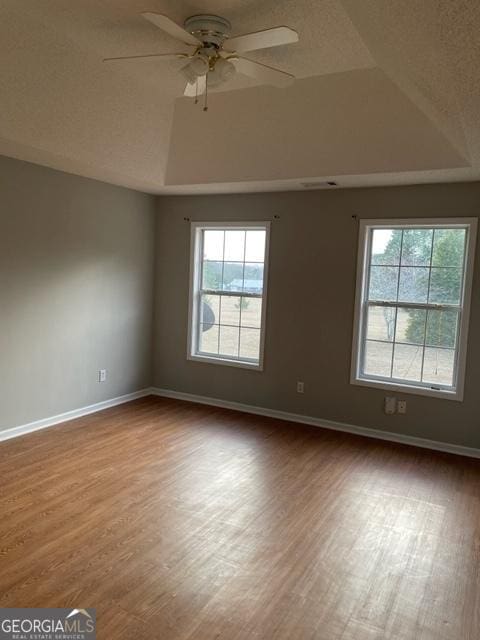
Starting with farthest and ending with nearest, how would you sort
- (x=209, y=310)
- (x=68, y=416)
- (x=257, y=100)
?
(x=209, y=310) → (x=68, y=416) → (x=257, y=100)

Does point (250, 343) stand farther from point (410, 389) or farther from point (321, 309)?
point (410, 389)

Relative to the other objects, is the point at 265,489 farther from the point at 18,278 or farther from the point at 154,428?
the point at 18,278

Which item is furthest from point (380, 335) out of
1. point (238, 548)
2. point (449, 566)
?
point (238, 548)

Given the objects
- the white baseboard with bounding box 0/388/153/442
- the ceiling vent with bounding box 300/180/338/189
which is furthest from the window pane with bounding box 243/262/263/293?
the white baseboard with bounding box 0/388/153/442

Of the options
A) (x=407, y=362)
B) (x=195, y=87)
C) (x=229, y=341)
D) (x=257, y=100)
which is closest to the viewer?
(x=195, y=87)

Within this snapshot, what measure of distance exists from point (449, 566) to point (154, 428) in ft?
9.38

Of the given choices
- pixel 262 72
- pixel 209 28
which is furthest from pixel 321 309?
pixel 209 28

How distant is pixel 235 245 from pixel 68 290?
1.87m

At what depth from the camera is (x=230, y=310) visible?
544 centimetres

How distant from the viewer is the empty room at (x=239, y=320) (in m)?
2.25

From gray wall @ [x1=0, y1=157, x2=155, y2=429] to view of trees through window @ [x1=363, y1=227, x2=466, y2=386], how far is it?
2.65m

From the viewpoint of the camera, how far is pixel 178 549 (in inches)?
103

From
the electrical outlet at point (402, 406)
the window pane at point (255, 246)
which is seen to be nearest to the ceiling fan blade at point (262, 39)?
the window pane at point (255, 246)

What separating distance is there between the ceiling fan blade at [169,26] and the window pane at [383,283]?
9.29 feet
